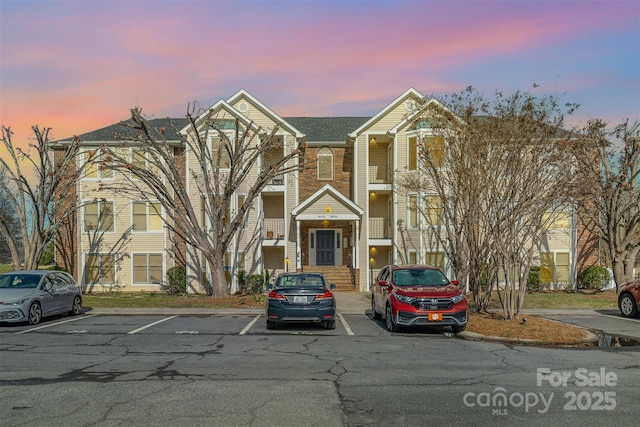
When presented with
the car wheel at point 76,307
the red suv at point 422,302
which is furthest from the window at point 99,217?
the red suv at point 422,302

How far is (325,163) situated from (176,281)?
1045 cm

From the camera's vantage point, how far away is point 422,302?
44.9 feet

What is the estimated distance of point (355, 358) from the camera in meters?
10.5

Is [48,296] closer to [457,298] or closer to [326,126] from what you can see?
[457,298]

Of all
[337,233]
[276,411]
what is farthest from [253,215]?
[276,411]

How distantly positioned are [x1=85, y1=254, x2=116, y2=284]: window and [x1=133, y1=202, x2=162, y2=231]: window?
2233 millimetres

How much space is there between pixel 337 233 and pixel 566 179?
1654cm

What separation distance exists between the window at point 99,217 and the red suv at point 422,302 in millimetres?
19950

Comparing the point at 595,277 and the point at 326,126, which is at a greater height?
the point at 326,126

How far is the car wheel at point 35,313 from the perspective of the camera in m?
15.4

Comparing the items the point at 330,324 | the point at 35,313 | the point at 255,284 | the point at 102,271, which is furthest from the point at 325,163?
the point at 35,313

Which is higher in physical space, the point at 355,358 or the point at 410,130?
the point at 410,130

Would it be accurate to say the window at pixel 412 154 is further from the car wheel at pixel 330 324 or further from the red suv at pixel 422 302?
the car wheel at pixel 330 324

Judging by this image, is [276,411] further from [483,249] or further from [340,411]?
[483,249]
